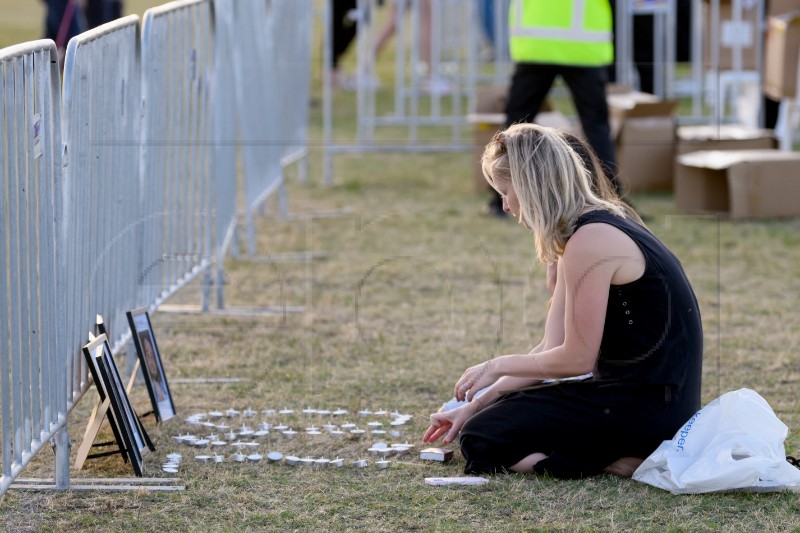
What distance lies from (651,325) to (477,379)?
0.49 metres

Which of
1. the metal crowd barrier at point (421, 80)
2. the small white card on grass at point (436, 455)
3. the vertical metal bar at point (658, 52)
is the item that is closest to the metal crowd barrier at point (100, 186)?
the small white card on grass at point (436, 455)

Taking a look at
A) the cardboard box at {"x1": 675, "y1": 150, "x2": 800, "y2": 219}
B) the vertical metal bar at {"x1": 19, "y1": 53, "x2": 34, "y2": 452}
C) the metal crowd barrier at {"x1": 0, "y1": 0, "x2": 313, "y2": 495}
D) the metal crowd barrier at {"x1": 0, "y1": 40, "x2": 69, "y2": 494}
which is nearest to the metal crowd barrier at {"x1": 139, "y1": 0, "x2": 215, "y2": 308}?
the metal crowd barrier at {"x1": 0, "y1": 0, "x2": 313, "y2": 495}

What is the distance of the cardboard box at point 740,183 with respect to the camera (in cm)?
724

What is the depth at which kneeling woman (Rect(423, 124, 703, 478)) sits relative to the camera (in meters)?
3.24

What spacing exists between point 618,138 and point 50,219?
5.75 metres

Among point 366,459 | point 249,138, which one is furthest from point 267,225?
point 366,459

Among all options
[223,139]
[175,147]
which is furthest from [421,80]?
[175,147]

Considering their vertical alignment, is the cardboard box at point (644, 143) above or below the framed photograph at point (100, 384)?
above

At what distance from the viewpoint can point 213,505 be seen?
10.5 feet

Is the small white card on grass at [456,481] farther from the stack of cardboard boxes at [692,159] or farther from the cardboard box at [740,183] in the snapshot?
the cardboard box at [740,183]

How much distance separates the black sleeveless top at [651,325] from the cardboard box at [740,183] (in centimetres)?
408

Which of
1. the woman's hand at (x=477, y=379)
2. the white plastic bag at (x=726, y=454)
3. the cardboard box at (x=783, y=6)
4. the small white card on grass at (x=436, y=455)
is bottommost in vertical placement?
the small white card on grass at (x=436, y=455)

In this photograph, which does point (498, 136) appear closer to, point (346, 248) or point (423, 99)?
point (346, 248)

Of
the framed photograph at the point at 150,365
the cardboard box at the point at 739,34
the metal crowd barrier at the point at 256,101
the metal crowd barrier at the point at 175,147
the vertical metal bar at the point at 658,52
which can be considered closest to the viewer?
the framed photograph at the point at 150,365
